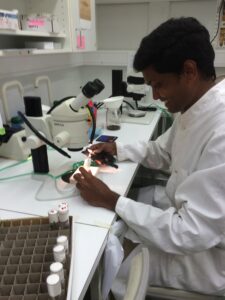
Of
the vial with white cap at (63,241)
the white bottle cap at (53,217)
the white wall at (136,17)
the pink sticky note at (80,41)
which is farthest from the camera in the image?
the white wall at (136,17)

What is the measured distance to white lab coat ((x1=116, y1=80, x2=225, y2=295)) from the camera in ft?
2.63

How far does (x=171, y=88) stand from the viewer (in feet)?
3.04

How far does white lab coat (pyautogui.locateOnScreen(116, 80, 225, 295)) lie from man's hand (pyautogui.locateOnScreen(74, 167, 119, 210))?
4cm

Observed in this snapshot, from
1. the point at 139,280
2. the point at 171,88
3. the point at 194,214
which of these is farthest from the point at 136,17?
the point at 139,280

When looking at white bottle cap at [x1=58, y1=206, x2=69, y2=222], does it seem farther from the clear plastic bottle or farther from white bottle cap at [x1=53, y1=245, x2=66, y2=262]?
the clear plastic bottle

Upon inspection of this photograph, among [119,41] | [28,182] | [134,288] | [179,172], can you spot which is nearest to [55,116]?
[28,182]

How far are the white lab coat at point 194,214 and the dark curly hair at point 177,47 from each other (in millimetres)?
150

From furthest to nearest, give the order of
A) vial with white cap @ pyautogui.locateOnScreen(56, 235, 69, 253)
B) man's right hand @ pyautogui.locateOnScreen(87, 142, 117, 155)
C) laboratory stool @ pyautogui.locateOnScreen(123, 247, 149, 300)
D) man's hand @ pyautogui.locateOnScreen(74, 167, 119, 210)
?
man's right hand @ pyautogui.locateOnScreen(87, 142, 117, 155) → man's hand @ pyautogui.locateOnScreen(74, 167, 119, 210) → vial with white cap @ pyautogui.locateOnScreen(56, 235, 69, 253) → laboratory stool @ pyautogui.locateOnScreen(123, 247, 149, 300)

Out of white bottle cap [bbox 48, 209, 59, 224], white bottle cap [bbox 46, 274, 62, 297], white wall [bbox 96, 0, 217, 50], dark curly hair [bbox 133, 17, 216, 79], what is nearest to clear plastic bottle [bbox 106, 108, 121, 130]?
dark curly hair [bbox 133, 17, 216, 79]

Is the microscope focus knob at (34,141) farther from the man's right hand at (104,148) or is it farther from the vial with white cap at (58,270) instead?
the vial with white cap at (58,270)

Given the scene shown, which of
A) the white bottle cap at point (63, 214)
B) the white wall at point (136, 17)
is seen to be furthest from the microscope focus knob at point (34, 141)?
the white wall at point (136, 17)

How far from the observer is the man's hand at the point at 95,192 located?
973 mm

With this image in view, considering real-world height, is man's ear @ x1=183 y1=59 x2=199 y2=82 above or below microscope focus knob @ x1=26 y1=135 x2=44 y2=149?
above

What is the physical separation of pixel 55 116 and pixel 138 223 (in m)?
0.56
